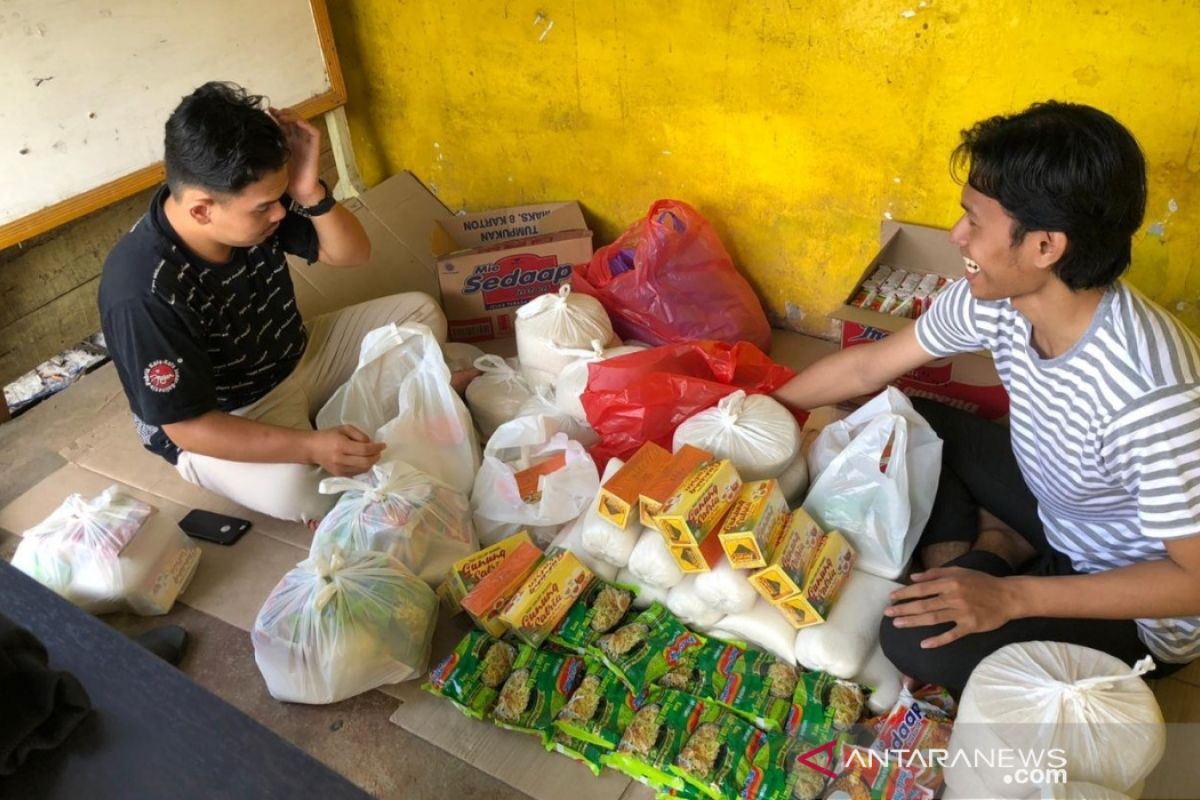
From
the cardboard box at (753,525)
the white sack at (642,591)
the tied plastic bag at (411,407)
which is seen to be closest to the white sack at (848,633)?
the cardboard box at (753,525)

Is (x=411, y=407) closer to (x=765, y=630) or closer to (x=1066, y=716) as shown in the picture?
(x=765, y=630)

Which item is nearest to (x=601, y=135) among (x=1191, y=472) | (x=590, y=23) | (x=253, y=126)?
(x=590, y=23)

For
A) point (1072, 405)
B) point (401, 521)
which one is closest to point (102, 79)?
point (401, 521)

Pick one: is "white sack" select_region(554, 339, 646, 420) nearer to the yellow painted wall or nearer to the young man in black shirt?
the young man in black shirt

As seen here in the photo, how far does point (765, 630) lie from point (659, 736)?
0.86 ft

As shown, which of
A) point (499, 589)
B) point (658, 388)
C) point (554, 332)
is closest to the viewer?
point (499, 589)

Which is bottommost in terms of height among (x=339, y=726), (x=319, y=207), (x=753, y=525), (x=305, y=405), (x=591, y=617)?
(x=339, y=726)

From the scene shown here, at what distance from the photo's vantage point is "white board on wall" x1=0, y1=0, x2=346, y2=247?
196 centimetres

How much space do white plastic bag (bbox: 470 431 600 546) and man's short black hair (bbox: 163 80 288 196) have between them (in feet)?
2.34

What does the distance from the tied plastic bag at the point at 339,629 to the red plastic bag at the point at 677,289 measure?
0.96 meters

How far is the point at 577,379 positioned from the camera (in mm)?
1943

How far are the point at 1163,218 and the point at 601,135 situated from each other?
4.55 ft

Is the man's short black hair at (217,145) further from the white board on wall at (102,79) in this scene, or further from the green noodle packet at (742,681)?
the green noodle packet at (742,681)

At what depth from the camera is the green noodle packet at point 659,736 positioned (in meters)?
1.41
